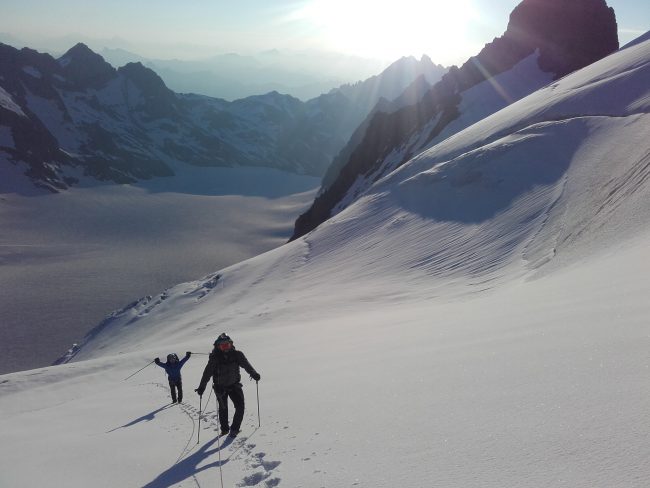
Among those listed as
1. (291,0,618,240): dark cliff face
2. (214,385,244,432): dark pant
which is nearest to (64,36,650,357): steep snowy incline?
(214,385,244,432): dark pant

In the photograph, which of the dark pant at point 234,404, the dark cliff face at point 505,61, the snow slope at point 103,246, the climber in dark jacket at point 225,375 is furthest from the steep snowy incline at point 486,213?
the snow slope at point 103,246

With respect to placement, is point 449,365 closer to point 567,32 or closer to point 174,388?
point 174,388

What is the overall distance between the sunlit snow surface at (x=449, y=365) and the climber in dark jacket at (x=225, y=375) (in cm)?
34

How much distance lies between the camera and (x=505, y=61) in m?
63.9

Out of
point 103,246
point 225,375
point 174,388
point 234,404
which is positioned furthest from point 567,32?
point 103,246

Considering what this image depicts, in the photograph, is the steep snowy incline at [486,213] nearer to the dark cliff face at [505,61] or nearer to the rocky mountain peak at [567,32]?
the dark cliff face at [505,61]

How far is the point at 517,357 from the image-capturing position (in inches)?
251

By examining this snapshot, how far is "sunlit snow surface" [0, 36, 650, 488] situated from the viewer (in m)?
4.43

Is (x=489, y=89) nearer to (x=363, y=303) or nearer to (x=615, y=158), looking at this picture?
(x=615, y=158)

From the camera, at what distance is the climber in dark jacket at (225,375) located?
7.51m

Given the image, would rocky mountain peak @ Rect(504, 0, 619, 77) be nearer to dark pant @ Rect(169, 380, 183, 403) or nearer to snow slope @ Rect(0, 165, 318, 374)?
snow slope @ Rect(0, 165, 318, 374)

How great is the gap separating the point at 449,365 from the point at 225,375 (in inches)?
125

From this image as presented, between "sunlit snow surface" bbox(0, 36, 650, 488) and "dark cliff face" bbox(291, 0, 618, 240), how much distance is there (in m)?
32.9

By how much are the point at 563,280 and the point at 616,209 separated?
5.76m
